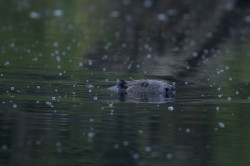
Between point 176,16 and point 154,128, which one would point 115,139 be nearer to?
point 154,128

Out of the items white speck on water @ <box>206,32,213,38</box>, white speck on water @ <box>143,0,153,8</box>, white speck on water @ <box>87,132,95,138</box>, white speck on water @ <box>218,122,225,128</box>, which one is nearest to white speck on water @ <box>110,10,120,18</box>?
white speck on water @ <box>143,0,153,8</box>

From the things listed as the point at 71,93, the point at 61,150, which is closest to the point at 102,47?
the point at 71,93

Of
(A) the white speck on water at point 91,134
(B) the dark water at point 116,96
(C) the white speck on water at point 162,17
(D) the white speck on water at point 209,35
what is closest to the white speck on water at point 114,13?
(C) the white speck on water at point 162,17

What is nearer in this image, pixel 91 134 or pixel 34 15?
pixel 91 134

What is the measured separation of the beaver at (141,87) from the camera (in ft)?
47.0

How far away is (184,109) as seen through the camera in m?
12.5

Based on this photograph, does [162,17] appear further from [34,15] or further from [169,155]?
[169,155]

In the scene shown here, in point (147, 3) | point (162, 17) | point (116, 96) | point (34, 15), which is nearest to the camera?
point (116, 96)

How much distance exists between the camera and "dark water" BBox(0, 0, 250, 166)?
31.0 feet

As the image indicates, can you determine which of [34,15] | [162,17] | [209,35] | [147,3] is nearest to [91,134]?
[209,35]

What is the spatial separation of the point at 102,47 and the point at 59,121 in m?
12.1

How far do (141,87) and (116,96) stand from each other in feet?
3.03

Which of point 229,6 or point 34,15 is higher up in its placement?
point 229,6

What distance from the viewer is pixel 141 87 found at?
1452 cm
